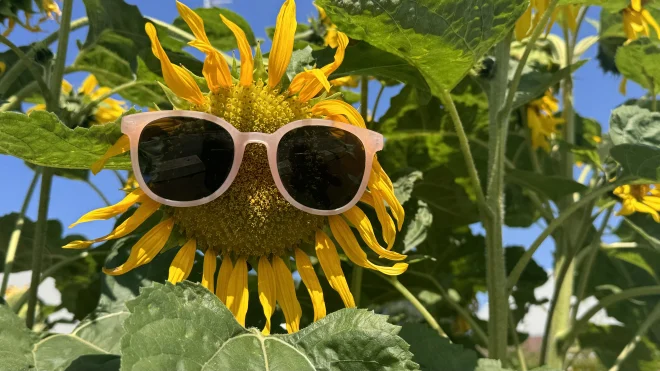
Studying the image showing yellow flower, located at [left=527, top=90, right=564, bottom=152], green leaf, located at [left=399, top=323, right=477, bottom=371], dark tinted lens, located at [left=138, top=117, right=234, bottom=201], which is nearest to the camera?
dark tinted lens, located at [left=138, top=117, right=234, bottom=201]

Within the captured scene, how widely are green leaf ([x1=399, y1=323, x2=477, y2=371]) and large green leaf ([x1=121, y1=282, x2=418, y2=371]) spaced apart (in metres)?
0.18

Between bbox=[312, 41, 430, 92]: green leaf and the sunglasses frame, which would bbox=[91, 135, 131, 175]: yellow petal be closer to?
the sunglasses frame

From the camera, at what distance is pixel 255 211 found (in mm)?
632

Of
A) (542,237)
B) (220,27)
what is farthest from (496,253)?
(220,27)

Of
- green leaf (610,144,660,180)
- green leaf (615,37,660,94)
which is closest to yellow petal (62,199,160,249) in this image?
green leaf (610,144,660,180)

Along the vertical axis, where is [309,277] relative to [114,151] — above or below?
below

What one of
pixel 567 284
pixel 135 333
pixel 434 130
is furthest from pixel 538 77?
pixel 135 333

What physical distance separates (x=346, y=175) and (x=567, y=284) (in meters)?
0.67

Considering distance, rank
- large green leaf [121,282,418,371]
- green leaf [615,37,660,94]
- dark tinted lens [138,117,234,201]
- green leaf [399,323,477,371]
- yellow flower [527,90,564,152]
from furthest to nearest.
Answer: yellow flower [527,90,564,152] → green leaf [615,37,660,94] → green leaf [399,323,477,371] → dark tinted lens [138,117,234,201] → large green leaf [121,282,418,371]

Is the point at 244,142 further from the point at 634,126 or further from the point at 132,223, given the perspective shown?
the point at 634,126

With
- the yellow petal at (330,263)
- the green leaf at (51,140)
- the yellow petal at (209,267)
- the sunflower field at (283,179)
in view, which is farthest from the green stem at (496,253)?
the green leaf at (51,140)

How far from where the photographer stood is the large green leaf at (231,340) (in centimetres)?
50

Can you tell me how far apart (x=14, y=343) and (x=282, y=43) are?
1.44ft

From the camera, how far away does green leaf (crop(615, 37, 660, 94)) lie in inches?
42.0
